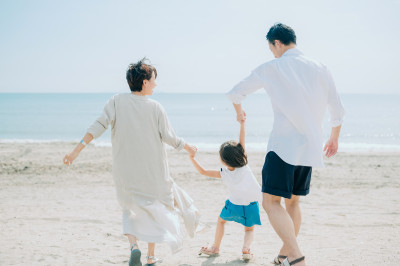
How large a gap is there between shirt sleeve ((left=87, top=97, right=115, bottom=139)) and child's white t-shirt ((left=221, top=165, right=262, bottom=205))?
46.8 inches

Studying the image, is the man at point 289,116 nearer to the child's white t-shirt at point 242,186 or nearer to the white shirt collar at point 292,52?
the white shirt collar at point 292,52

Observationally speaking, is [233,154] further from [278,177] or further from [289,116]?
[289,116]

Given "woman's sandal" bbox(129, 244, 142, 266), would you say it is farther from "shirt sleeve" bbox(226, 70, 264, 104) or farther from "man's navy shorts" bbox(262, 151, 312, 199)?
"shirt sleeve" bbox(226, 70, 264, 104)

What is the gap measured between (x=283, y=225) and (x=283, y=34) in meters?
1.51

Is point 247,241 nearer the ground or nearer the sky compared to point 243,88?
nearer the ground

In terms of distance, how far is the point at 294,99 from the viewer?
309 cm

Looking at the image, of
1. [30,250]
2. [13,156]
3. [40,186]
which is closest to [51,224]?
[30,250]

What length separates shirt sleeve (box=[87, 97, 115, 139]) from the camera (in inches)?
135

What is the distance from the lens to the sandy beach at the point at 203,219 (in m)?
4.08

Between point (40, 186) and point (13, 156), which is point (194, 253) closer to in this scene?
point (40, 186)

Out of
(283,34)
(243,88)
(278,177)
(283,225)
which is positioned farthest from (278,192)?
(283,34)

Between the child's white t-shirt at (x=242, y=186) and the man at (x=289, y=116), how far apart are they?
22.8 inches

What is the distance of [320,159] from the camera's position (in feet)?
10.3

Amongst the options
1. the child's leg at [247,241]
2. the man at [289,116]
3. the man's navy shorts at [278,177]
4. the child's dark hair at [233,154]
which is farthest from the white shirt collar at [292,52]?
the child's leg at [247,241]
